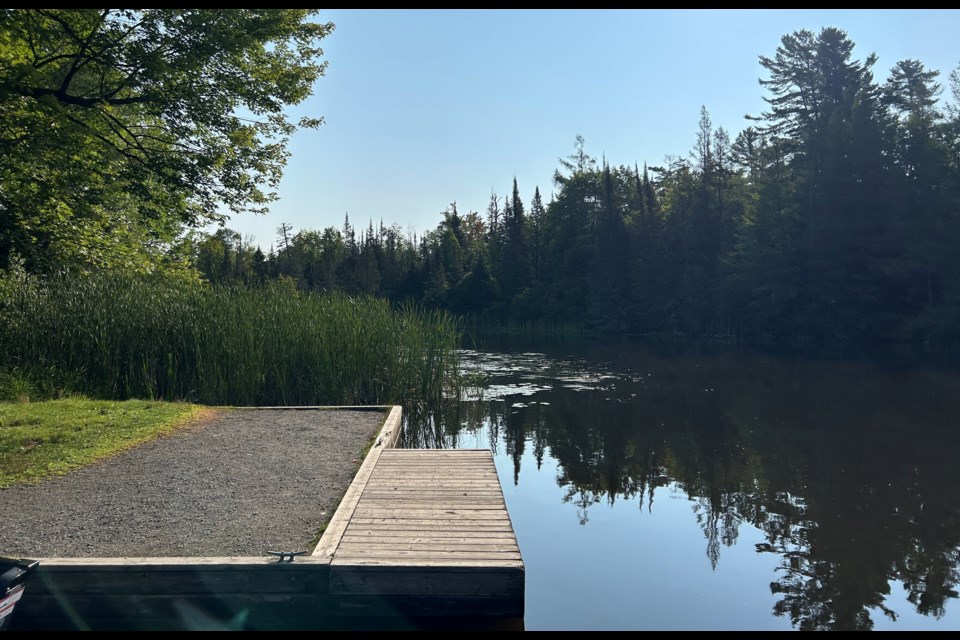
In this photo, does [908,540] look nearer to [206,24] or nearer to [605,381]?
[206,24]

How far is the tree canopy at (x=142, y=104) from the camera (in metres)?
7.91

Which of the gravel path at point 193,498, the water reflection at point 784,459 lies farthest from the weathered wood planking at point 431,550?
the water reflection at point 784,459

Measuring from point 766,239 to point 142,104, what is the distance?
30.1 metres

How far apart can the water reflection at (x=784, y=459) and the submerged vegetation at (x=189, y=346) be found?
1.40 meters

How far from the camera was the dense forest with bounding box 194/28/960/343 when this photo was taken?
28.8m

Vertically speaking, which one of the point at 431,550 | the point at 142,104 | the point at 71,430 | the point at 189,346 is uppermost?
the point at 142,104

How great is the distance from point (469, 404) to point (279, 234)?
5962 centimetres

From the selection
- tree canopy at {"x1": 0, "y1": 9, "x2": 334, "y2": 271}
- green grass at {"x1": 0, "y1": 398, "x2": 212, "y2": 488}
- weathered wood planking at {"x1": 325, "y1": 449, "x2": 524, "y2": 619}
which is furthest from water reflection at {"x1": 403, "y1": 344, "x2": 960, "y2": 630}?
tree canopy at {"x1": 0, "y1": 9, "x2": 334, "y2": 271}

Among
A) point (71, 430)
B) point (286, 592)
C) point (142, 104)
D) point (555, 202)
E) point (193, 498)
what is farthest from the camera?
point (555, 202)

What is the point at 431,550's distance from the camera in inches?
159

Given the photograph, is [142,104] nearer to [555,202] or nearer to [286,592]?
[286,592]

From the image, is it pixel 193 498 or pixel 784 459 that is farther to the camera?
pixel 784 459

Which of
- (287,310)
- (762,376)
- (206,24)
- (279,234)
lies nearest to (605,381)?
(762,376)

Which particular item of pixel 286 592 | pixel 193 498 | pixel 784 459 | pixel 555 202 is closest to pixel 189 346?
pixel 193 498
